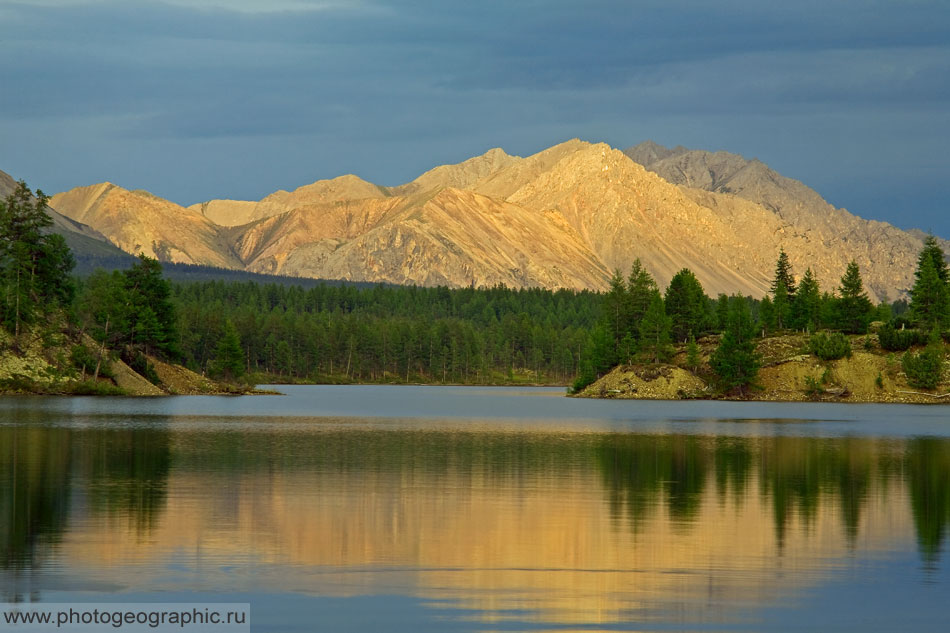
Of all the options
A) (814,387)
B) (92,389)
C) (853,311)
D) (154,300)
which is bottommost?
(92,389)

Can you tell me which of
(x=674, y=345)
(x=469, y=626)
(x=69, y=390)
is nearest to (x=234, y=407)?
(x=69, y=390)

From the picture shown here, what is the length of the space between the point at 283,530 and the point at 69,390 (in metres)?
115

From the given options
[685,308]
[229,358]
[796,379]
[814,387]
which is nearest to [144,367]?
[229,358]

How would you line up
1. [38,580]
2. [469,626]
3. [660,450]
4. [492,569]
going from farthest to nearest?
[660,450], [492,569], [38,580], [469,626]

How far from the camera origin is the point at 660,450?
2808 inches

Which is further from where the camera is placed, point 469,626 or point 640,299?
point 640,299

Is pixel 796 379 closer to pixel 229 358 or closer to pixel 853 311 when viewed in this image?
pixel 853 311

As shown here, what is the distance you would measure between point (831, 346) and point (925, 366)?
12996 mm

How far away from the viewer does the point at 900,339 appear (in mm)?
166875

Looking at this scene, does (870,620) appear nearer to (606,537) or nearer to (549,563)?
(549,563)

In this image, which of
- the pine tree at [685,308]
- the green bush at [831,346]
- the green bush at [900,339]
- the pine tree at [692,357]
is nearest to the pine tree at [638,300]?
the pine tree at [685,308]

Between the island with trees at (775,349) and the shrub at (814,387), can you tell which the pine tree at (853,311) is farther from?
the shrub at (814,387)

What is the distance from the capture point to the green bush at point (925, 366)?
16225 centimetres

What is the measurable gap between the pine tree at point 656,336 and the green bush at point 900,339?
3122cm
